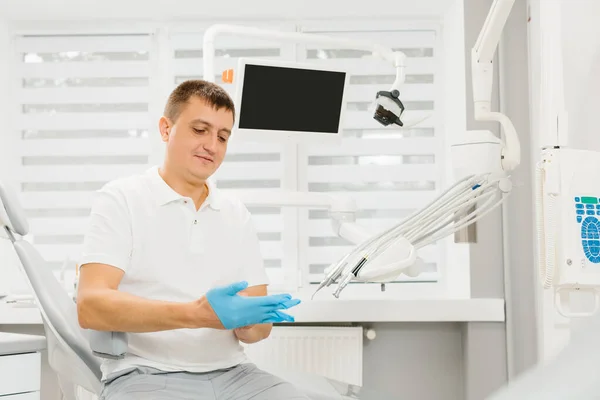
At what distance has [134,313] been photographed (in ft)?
4.82

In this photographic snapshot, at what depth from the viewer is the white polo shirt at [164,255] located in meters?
1.61

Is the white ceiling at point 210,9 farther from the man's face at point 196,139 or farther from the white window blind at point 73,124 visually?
the man's face at point 196,139

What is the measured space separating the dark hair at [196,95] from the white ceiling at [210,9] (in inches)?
55.4

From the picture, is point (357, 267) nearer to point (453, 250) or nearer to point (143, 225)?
point (143, 225)

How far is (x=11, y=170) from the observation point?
3174 millimetres

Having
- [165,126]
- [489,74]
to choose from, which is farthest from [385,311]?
[165,126]

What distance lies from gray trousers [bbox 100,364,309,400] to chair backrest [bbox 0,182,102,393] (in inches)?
4.5

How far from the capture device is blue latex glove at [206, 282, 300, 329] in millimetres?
1383

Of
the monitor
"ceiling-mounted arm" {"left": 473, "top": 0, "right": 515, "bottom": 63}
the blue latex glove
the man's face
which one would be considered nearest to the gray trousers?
the blue latex glove

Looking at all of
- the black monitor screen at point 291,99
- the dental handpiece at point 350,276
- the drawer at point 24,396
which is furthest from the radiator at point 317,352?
the drawer at point 24,396

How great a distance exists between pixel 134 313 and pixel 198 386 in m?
0.26

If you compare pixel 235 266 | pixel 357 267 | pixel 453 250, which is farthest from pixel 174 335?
pixel 453 250

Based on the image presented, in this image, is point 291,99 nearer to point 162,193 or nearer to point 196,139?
point 196,139

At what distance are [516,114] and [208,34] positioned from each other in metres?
1.31
